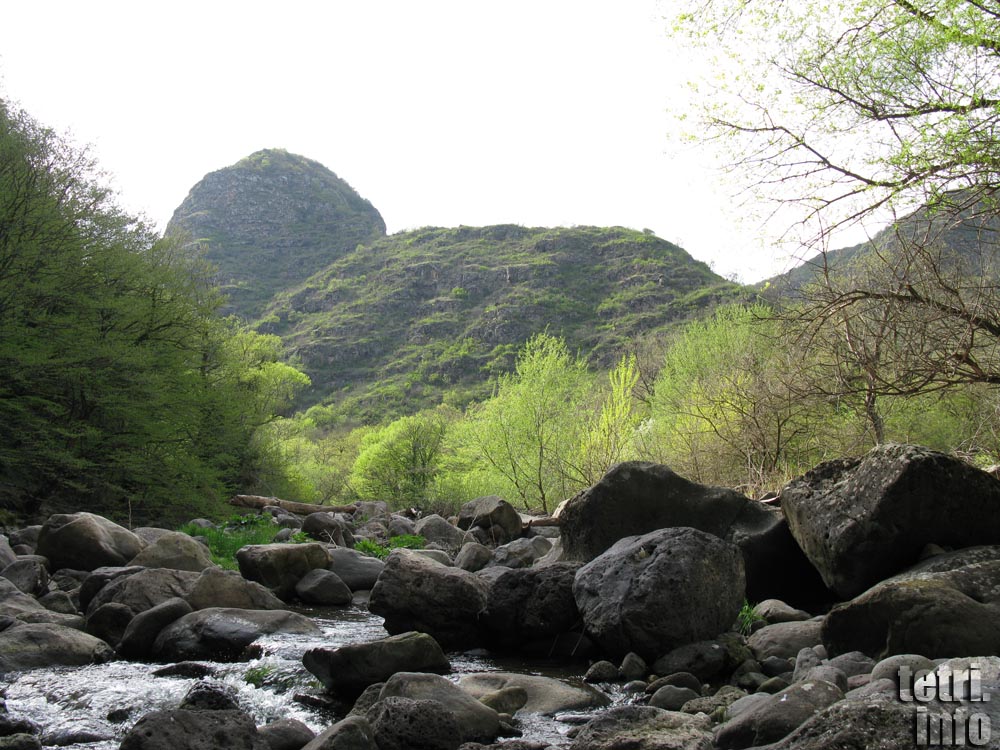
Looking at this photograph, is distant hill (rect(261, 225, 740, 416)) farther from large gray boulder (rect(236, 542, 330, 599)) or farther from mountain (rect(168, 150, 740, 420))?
large gray boulder (rect(236, 542, 330, 599))

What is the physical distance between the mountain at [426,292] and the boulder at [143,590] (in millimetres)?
60665

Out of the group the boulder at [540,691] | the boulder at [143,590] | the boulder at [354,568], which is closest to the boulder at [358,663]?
the boulder at [540,691]

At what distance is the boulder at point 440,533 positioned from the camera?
16297mm

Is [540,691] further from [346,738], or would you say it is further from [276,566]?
[276,566]

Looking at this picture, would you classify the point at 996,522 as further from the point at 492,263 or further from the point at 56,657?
the point at 492,263

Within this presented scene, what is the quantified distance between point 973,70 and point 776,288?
10.1 ft

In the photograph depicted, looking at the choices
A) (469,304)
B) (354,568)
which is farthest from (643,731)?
(469,304)

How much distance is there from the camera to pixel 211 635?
7.09m

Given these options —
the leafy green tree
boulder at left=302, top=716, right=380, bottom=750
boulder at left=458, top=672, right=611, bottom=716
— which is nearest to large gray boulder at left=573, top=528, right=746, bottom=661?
boulder at left=458, top=672, right=611, bottom=716

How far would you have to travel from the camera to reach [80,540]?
1028 cm

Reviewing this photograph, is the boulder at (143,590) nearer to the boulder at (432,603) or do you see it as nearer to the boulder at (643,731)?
the boulder at (432,603)

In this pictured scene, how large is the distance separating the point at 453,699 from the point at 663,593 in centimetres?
245

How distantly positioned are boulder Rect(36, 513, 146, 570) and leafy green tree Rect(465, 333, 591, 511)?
44.2 ft

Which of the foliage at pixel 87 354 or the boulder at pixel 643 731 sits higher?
the foliage at pixel 87 354
